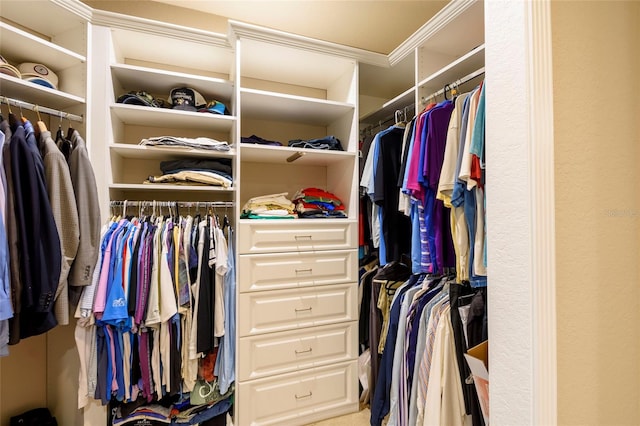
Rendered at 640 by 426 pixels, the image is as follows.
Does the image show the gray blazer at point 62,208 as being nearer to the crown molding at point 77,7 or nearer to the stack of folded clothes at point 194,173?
the stack of folded clothes at point 194,173

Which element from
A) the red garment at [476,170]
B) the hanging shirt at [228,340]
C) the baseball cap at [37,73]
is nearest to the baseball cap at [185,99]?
the baseball cap at [37,73]

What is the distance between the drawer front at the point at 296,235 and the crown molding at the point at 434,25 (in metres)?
1.08

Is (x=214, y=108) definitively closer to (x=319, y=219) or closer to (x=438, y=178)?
(x=319, y=219)

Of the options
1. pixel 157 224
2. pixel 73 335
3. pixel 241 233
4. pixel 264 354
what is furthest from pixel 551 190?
pixel 73 335

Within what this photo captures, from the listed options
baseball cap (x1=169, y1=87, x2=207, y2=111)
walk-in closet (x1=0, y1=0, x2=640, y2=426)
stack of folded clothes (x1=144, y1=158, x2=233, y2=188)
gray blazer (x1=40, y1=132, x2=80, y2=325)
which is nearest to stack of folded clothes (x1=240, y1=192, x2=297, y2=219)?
walk-in closet (x1=0, y1=0, x2=640, y2=426)

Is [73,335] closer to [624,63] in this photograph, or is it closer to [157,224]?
[157,224]

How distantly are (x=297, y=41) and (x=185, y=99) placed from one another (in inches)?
28.9

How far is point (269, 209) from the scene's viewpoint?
1.84 meters

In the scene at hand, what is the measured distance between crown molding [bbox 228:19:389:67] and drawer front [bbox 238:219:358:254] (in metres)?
1.02

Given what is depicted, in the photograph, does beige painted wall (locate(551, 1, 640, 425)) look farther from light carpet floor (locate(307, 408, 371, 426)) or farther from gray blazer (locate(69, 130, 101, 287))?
gray blazer (locate(69, 130, 101, 287))

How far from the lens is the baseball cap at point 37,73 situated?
144 cm

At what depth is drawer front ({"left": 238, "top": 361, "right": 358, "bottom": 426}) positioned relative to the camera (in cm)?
170

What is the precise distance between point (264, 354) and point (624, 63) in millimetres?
1877

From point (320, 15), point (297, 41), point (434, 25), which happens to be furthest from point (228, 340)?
point (320, 15)
